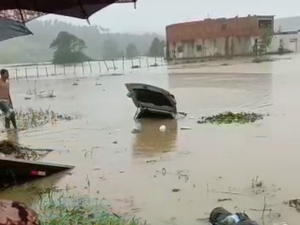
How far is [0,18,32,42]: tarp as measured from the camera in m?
5.16

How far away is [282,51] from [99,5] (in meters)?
54.9

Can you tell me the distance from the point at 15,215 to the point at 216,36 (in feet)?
176

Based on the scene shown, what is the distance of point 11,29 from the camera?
545 cm

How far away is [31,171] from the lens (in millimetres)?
7012

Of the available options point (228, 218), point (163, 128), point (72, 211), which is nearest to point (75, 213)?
point (72, 211)

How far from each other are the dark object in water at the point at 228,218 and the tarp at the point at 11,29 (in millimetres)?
2696

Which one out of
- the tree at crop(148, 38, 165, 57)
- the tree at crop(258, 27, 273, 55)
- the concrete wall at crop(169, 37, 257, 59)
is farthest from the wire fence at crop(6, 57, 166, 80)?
the tree at crop(148, 38, 165, 57)

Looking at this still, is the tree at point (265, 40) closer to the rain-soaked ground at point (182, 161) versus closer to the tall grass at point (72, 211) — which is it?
the rain-soaked ground at point (182, 161)

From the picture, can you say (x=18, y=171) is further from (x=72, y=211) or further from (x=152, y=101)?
(x=152, y=101)

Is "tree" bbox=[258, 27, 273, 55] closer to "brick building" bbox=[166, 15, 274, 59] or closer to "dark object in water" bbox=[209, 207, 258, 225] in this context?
"brick building" bbox=[166, 15, 274, 59]

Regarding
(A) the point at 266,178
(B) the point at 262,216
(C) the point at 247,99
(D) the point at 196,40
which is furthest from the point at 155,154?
(D) the point at 196,40

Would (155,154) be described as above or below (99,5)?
below

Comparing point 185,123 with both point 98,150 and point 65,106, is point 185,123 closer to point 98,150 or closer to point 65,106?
point 98,150

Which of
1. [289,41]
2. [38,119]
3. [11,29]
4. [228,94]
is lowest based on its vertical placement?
[228,94]
